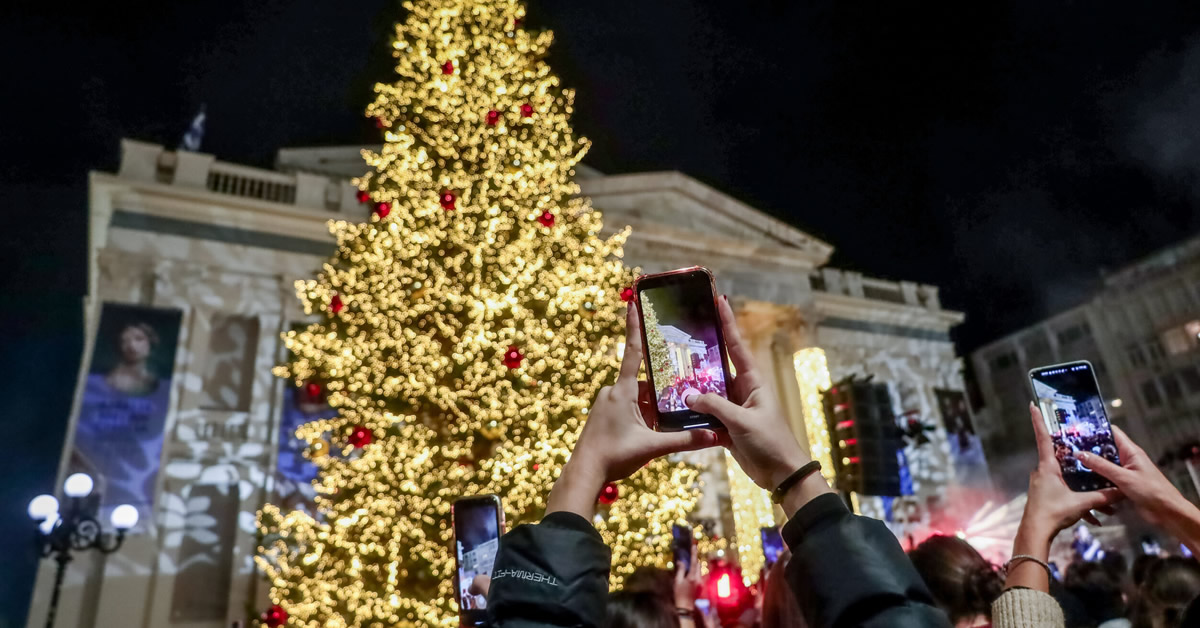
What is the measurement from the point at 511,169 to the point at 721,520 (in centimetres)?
1345

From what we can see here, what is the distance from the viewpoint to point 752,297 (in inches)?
879

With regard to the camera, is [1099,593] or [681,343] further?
[1099,593]

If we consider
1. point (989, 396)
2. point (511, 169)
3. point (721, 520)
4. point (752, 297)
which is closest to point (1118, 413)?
point (989, 396)

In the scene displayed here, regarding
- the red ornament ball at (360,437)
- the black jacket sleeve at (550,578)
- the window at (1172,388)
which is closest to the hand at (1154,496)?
the black jacket sleeve at (550,578)

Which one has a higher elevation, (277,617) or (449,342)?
(449,342)

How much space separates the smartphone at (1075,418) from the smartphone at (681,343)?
1.44 m

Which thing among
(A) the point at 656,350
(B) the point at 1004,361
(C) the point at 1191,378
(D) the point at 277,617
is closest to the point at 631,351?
(A) the point at 656,350

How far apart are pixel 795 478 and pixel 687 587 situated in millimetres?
2501

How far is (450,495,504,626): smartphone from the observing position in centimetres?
392

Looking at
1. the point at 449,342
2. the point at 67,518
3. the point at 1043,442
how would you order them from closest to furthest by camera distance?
the point at 1043,442 < the point at 449,342 < the point at 67,518

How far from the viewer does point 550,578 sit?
3.61ft

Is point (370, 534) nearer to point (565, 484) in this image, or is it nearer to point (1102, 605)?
point (565, 484)

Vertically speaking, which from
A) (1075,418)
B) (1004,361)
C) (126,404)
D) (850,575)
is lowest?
(850,575)

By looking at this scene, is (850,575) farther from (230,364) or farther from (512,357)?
(230,364)
